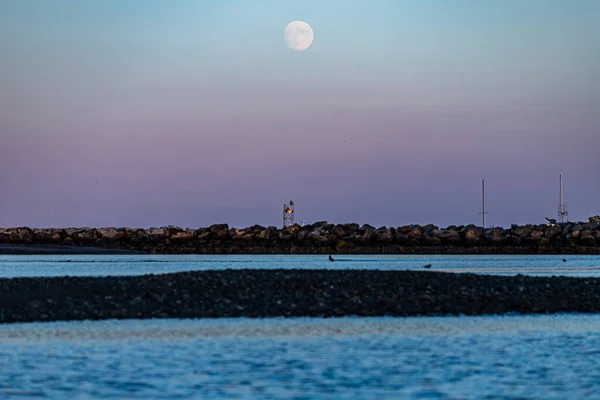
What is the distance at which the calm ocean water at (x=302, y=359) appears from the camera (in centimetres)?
1534

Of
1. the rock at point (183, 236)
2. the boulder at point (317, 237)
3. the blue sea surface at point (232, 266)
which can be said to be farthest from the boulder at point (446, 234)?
the blue sea surface at point (232, 266)

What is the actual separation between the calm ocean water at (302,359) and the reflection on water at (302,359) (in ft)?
0.07

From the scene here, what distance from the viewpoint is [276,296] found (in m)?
29.6

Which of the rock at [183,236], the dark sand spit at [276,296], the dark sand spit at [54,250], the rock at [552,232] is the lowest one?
the dark sand spit at [276,296]

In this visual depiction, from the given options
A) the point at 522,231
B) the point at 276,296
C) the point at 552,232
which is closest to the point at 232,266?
the point at 276,296

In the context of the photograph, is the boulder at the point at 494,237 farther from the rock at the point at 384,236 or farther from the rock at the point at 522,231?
the rock at the point at 384,236

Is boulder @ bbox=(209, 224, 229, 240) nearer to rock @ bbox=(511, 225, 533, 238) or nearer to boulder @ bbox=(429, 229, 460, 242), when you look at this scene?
boulder @ bbox=(429, 229, 460, 242)

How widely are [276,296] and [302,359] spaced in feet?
36.0

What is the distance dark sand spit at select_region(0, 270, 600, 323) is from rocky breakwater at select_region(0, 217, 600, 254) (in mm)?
78880

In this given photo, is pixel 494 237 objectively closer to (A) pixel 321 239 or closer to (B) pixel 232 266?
(A) pixel 321 239

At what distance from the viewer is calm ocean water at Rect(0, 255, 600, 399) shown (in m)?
15.3

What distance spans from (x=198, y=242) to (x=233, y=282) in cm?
8620

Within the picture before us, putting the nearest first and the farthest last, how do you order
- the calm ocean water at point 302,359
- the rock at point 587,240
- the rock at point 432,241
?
the calm ocean water at point 302,359 → the rock at point 432,241 → the rock at point 587,240

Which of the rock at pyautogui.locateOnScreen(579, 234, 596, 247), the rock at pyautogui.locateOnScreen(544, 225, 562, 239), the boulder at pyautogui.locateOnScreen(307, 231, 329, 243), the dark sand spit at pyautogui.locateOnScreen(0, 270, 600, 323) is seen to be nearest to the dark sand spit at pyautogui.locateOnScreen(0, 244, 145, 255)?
the boulder at pyautogui.locateOnScreen(307, 231, 329, 243)
